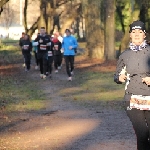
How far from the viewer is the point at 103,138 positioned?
10734mm

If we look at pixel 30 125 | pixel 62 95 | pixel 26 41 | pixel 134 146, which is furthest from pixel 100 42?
pixel 134 146

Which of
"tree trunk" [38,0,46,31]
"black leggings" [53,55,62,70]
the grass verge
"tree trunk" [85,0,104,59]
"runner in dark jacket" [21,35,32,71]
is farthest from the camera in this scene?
"tree trunk" [38,0,46,31]

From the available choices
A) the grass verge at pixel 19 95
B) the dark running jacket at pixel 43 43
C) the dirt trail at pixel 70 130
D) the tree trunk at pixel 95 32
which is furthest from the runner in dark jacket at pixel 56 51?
the dirt trail at pixel 70 130

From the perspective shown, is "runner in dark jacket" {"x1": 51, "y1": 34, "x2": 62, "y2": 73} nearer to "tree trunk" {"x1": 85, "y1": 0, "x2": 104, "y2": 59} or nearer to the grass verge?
the grass verge

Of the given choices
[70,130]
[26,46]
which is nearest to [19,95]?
[70,130]

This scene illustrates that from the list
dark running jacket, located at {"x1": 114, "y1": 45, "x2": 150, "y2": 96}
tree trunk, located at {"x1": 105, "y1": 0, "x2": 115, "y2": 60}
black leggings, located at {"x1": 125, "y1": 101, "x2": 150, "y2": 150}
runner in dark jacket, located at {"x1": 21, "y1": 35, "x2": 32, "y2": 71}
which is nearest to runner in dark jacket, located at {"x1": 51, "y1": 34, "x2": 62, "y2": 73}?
runner in dark jacket, located at {"x1": 21, "y1": 35, "x2": 32, "y2": 71}

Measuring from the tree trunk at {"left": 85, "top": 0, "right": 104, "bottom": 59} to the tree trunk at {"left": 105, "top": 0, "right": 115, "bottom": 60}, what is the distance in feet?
9.36

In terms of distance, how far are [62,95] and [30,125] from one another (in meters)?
6.10

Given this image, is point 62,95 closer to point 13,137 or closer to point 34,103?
point 34,103

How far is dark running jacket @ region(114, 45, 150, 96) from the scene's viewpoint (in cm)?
757

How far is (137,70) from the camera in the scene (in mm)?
7617

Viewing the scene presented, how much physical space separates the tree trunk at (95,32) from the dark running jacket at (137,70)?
A: 3113 centimetres

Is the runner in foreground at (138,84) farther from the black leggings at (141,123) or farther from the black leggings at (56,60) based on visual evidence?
the black leggings at (56,60)

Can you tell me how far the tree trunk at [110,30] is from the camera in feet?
116
